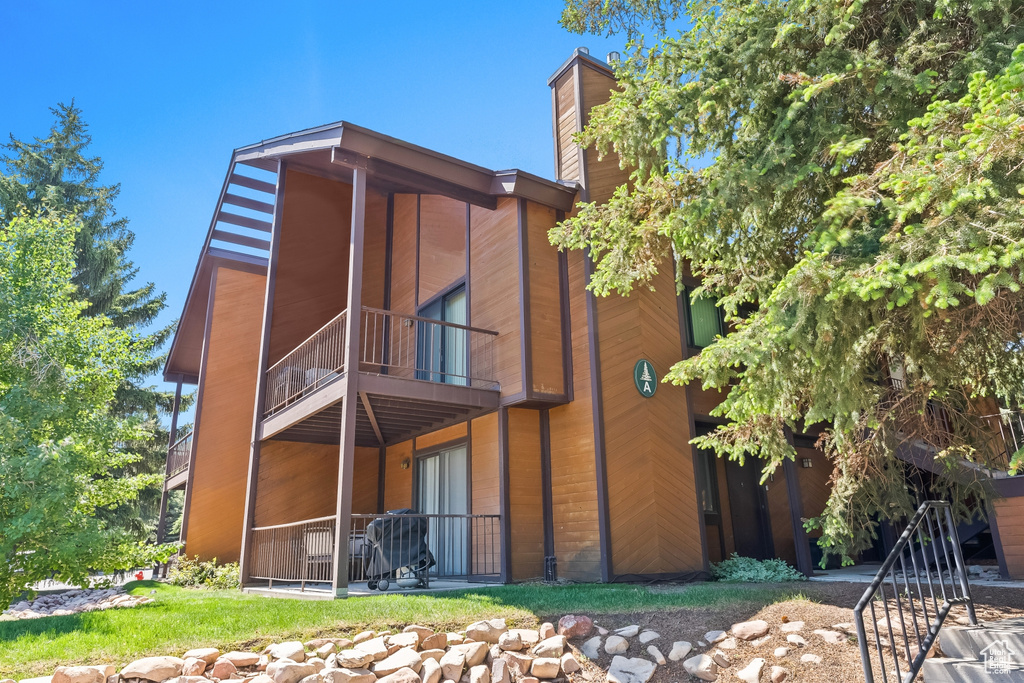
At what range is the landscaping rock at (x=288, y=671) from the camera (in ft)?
14.8

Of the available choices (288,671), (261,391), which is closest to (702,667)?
(288,671)

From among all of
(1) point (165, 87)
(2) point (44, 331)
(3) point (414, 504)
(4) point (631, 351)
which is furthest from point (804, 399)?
(1) point (165, 87)

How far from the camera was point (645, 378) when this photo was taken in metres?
9.21

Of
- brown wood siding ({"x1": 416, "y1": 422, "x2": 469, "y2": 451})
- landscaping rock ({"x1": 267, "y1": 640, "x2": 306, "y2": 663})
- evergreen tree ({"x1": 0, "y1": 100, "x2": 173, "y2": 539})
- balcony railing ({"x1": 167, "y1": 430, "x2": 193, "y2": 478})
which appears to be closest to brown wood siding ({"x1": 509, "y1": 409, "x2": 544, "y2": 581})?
brown wood siding ({"x1": 416, "y1": 422, "x2": 469, "y2": 451})

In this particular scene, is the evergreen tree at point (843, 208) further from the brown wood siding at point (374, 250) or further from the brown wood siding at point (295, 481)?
the brown wood siding at point (374, 250)

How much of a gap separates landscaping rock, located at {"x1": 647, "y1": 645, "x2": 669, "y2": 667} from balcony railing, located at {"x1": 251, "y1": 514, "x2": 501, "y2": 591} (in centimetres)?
335

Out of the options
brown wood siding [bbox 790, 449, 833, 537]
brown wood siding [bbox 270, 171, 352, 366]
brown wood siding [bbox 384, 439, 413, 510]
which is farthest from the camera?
brown wood siding [bbox 270, 171, 352, 366]

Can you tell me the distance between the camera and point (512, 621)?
223 inches

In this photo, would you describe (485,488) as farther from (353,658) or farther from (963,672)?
(963,672)

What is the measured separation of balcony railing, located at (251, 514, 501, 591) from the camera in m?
8.12

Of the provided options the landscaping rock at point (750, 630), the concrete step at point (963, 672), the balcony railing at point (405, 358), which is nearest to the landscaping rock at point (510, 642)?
the landscaping rock at point (750, 630)

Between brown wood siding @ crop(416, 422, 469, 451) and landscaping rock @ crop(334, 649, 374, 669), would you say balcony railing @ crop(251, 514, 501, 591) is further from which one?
landscaping rock @ crop(334, 649, 374, 669)

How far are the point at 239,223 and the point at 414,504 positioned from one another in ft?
23.5

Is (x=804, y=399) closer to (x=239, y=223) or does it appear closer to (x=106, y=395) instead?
(x=106, y=395)
